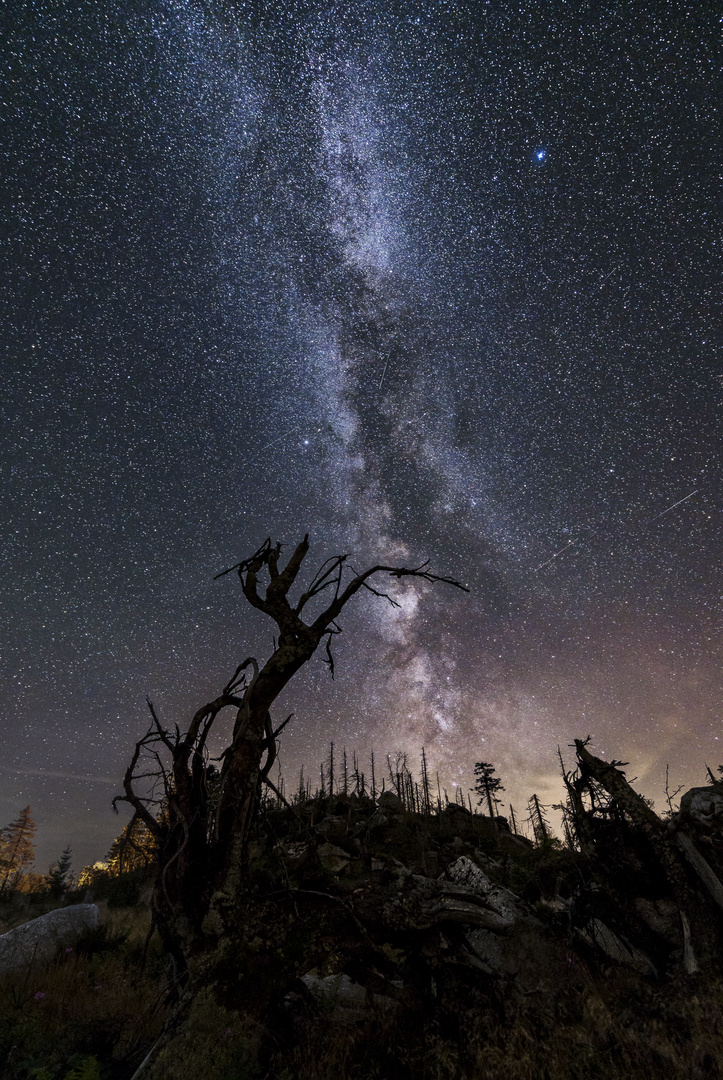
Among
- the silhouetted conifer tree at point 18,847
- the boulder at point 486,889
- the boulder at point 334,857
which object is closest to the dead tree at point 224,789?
the boulder at point 486,889

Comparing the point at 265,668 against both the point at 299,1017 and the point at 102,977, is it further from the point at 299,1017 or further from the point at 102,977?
the point at 102,977

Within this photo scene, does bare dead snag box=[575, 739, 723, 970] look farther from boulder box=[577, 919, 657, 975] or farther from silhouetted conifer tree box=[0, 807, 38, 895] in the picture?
silhouetted conifer tree box=[0, 807, 38, 895]

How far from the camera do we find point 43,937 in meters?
10.6

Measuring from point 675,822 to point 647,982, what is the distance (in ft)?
8.45

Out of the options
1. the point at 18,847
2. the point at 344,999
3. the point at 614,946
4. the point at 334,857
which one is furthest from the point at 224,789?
the point at 18,847

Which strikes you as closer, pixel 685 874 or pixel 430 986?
pixel 430 986

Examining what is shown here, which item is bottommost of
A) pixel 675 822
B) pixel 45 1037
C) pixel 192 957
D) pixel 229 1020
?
pixel 45 1037

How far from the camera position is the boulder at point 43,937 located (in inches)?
379

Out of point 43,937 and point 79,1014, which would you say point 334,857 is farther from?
point 79,1014

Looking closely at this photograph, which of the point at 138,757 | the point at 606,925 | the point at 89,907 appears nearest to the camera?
the point at 138,757

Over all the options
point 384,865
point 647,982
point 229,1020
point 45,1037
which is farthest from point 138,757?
point 384,865

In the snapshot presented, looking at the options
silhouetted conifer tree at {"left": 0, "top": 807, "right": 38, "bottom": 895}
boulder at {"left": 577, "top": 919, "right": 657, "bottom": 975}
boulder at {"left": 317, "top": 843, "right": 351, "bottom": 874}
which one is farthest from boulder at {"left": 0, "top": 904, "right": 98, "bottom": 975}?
silhouetted conifer tree at {"left": 0, "top": 807, "right": 38, "bottom": 895}

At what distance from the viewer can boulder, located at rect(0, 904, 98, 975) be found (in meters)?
9.62

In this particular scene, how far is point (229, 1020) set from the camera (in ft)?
16.0
